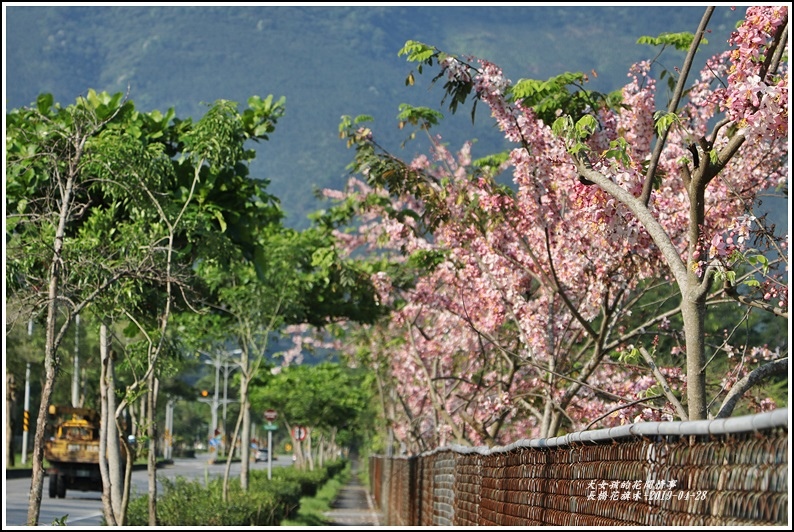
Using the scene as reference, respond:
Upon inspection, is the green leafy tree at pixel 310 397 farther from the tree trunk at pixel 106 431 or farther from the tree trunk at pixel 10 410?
the tree trunk at pixel 106 431

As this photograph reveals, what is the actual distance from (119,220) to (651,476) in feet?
28.8

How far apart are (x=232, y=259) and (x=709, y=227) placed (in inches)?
195

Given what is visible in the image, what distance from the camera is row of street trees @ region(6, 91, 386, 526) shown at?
930cm

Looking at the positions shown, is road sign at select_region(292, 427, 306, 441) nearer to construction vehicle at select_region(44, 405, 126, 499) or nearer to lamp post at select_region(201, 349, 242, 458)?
lamp post at select_region(201, 349, 242, 458)

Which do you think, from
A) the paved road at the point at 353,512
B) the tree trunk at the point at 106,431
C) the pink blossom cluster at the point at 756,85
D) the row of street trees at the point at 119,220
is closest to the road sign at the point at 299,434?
the paved road at the point at 353,512

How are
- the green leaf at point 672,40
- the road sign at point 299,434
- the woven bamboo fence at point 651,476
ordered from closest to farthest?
the woven bamboo fence at point 651,476
the green leaf at point 672,40
the road sign at point 299,434

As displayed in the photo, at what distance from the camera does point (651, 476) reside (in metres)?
4.00

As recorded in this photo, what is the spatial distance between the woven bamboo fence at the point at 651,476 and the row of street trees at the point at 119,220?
376 cm

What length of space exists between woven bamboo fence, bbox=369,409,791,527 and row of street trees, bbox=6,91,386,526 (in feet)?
12.3

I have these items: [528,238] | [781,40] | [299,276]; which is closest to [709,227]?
[528,238]

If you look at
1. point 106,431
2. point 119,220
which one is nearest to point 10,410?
point 106,431

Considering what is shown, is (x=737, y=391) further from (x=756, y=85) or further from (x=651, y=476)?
(x=651, y=476)

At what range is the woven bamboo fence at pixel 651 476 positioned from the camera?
3062 millimetres

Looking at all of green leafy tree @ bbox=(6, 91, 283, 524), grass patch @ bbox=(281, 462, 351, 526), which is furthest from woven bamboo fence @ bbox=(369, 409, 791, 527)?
grass patch @ bbox=(281, 462, 351, 526)
